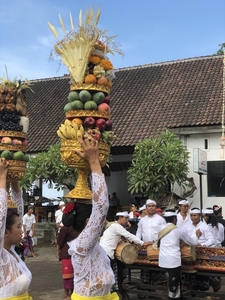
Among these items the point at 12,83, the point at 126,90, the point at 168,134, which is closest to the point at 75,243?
the point at 12,83

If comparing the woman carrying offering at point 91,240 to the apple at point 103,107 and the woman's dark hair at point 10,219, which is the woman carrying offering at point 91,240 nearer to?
the woman's dark hair at point 10,219

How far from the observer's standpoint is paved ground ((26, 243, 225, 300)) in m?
8.61

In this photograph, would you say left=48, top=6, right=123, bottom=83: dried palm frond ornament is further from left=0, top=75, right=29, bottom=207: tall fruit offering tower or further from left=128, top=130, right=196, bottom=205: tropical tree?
left=128, top=130, right=196, bottom=205: tropical tree

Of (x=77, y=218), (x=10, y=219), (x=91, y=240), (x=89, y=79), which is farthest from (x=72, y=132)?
(x=91, y=240)

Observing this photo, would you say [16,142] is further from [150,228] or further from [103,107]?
[150,228]

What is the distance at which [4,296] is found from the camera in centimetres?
327

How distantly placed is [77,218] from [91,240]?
29 centimetres

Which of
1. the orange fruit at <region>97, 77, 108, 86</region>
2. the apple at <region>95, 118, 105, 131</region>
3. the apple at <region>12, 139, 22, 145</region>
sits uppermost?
the orange fruit at <region>97, 77, 108, 86</region>

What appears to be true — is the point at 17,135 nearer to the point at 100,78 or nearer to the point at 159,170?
the point at 100,78

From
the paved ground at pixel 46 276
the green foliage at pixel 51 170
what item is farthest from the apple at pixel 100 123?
the green foliage at pixel 51 170

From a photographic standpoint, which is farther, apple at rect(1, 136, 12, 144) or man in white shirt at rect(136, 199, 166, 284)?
man in white shirt at rect(136, 199, 166, 284)

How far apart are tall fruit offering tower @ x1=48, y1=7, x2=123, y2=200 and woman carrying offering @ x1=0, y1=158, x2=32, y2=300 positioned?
81cm

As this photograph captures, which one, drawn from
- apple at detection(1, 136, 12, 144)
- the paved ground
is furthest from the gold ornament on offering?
the paved ground

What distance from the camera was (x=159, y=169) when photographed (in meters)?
14.9
